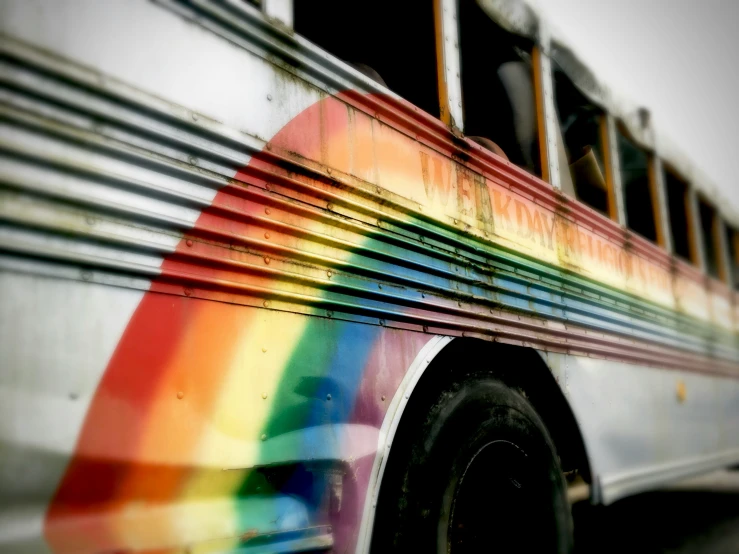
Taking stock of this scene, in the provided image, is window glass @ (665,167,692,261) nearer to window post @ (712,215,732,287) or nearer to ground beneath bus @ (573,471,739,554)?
window post @ (712,215,732,287)

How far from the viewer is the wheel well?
167 cm

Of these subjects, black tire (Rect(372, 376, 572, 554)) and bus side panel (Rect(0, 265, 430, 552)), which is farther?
black tire (Rect(372, 376, 572, 554))

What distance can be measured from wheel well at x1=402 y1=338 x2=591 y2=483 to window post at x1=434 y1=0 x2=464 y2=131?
0.72 m

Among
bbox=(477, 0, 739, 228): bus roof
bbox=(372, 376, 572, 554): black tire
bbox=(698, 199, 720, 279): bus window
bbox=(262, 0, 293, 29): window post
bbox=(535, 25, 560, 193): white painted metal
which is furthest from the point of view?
bbox=(698, 199, 720, 279): bus window

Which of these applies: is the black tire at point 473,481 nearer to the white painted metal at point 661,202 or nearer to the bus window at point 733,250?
the white painted metal at point 661,202

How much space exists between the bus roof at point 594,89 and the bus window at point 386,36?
245mm

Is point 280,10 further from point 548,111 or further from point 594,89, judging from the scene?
point 594,89

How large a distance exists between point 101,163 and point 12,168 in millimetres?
137

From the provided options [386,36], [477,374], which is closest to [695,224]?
[386,36]

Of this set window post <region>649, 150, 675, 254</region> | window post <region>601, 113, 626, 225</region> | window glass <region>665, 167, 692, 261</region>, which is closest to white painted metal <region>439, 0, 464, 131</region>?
window post <region>601, 113, 626, 225</region>

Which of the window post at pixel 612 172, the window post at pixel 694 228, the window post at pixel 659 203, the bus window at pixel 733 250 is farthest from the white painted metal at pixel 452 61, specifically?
the bus window at pixel 733 250

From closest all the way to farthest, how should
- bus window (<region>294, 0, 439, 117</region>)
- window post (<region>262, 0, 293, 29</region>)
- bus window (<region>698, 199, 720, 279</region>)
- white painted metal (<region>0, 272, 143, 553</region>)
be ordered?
white painted metal (<region>0, 272, 143, 553</region>) → window post (<region>262, 0, 293, 29</region>) → bus window (<region>294, 0, 439, 117</region>) → bus window (<region>698, 199, 720, 279</region>)

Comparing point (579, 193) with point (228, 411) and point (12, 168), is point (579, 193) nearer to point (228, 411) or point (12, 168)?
point (228, 411)

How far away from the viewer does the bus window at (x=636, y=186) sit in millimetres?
3170
